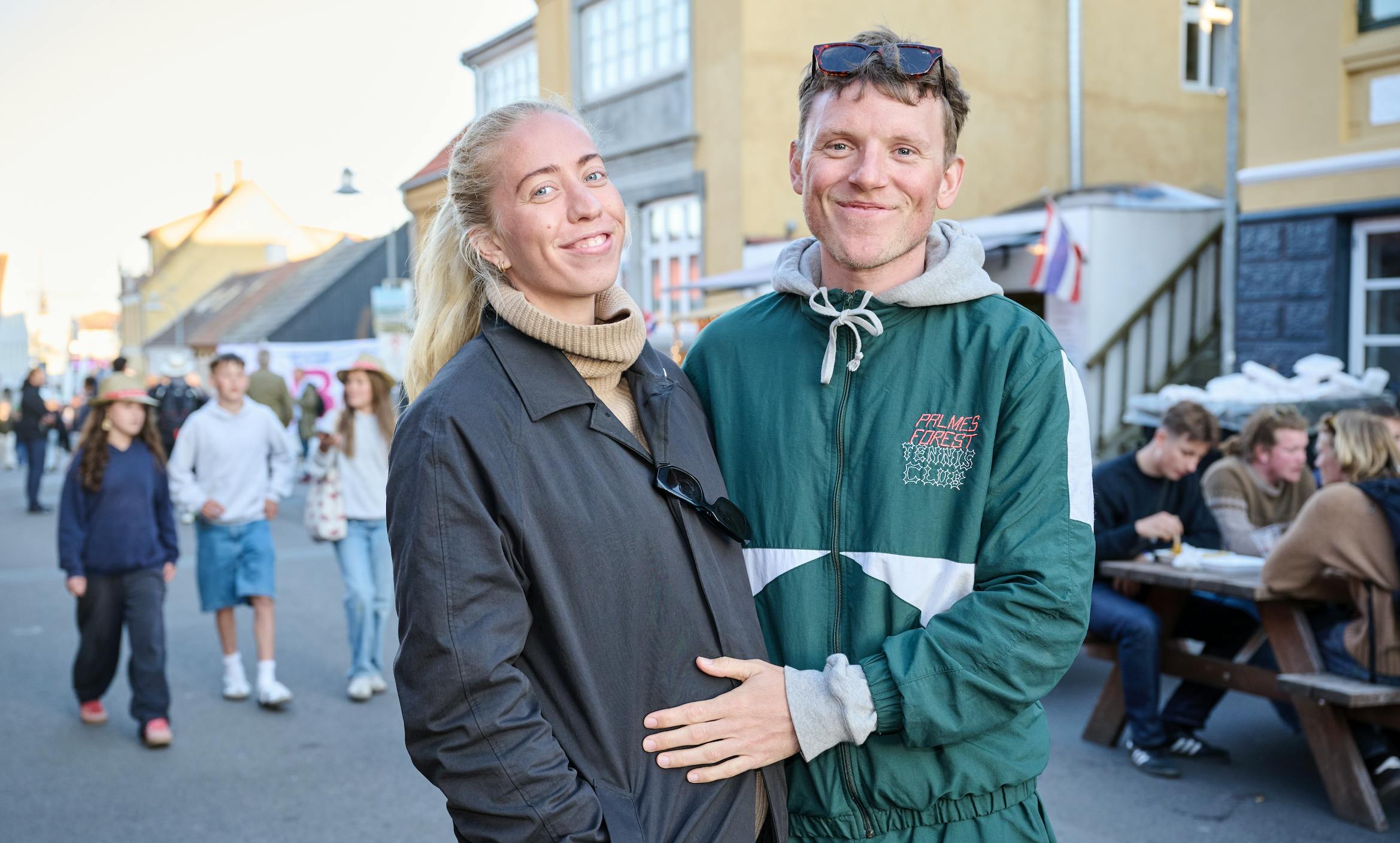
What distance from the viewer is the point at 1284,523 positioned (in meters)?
6.68

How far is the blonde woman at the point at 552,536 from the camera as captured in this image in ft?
5.83

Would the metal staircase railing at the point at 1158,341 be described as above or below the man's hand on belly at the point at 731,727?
above

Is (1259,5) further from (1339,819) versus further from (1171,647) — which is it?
(1339,819)

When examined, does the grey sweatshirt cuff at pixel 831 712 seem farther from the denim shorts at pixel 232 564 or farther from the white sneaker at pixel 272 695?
the denim shorts at pixel 232 564

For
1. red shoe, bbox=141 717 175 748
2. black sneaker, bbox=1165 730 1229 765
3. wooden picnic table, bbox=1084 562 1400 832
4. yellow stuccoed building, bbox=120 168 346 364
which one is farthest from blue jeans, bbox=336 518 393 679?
yellow stuccoed building, bbox=120 168 346 364

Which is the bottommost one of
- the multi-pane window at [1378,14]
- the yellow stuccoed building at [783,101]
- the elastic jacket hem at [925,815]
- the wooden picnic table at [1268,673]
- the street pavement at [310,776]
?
the street pavement at [310,776]

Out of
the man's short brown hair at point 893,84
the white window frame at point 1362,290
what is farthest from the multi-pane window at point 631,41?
the man's short brown hair at point 893,84

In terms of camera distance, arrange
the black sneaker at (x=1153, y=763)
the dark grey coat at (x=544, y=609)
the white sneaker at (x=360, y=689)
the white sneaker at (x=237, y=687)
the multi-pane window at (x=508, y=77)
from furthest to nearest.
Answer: the multi-pane window at (x=508, y=77) < the white sneaker at (x=237, y=687) < the white sneaker at (x=360, y=689) < the black sneaker at (x=1153, y=763) < the dark grey coat at (x=544, y=609)

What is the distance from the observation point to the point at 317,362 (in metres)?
19.9

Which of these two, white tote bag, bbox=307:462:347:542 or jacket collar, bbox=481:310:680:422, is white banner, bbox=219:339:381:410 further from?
jacket collar, bbox=481:310:680:422

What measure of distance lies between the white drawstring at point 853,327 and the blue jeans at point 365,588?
17.4ft

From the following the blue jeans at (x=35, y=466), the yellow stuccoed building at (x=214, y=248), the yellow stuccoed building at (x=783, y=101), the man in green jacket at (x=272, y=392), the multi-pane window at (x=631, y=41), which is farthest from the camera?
the yellow stuccoed building at (x=214, y=248)

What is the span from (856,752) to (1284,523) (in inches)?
214

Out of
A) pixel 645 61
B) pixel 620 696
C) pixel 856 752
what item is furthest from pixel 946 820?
pixel 645 61
